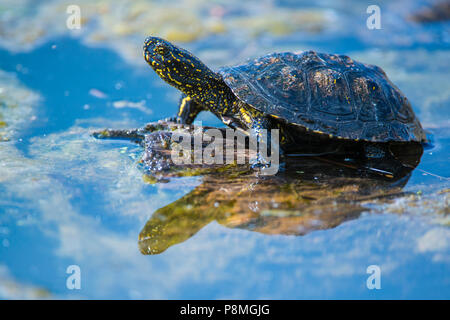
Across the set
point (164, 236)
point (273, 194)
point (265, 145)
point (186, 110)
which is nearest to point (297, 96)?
point (265, 145)

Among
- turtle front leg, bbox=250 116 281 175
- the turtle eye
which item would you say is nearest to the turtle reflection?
turtle front leg, bbox=250 116 281 175

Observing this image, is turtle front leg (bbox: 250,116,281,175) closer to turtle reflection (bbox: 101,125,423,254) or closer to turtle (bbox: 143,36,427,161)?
turtle (bbox: 143,36,427,161)

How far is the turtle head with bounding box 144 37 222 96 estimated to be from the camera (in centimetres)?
412

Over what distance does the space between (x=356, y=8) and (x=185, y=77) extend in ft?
21.7

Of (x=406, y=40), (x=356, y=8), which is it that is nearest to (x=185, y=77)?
(x=406, y=40)

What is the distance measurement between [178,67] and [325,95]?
5.10 ft

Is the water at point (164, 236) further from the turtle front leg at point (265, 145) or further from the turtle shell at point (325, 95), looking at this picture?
the turtle shell at point (325, 95)

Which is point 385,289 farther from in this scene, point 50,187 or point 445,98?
point 445,98

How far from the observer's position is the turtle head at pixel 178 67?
4.12 metres

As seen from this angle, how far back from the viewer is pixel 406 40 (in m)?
8.16

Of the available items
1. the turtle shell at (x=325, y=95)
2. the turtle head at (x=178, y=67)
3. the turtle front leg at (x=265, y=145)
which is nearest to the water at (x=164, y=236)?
the turtle front leg at (x=265, y=145)

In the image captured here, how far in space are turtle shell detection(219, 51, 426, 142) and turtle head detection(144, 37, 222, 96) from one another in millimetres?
227

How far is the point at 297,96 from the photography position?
414cm

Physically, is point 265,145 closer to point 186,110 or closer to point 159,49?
point 186,110
